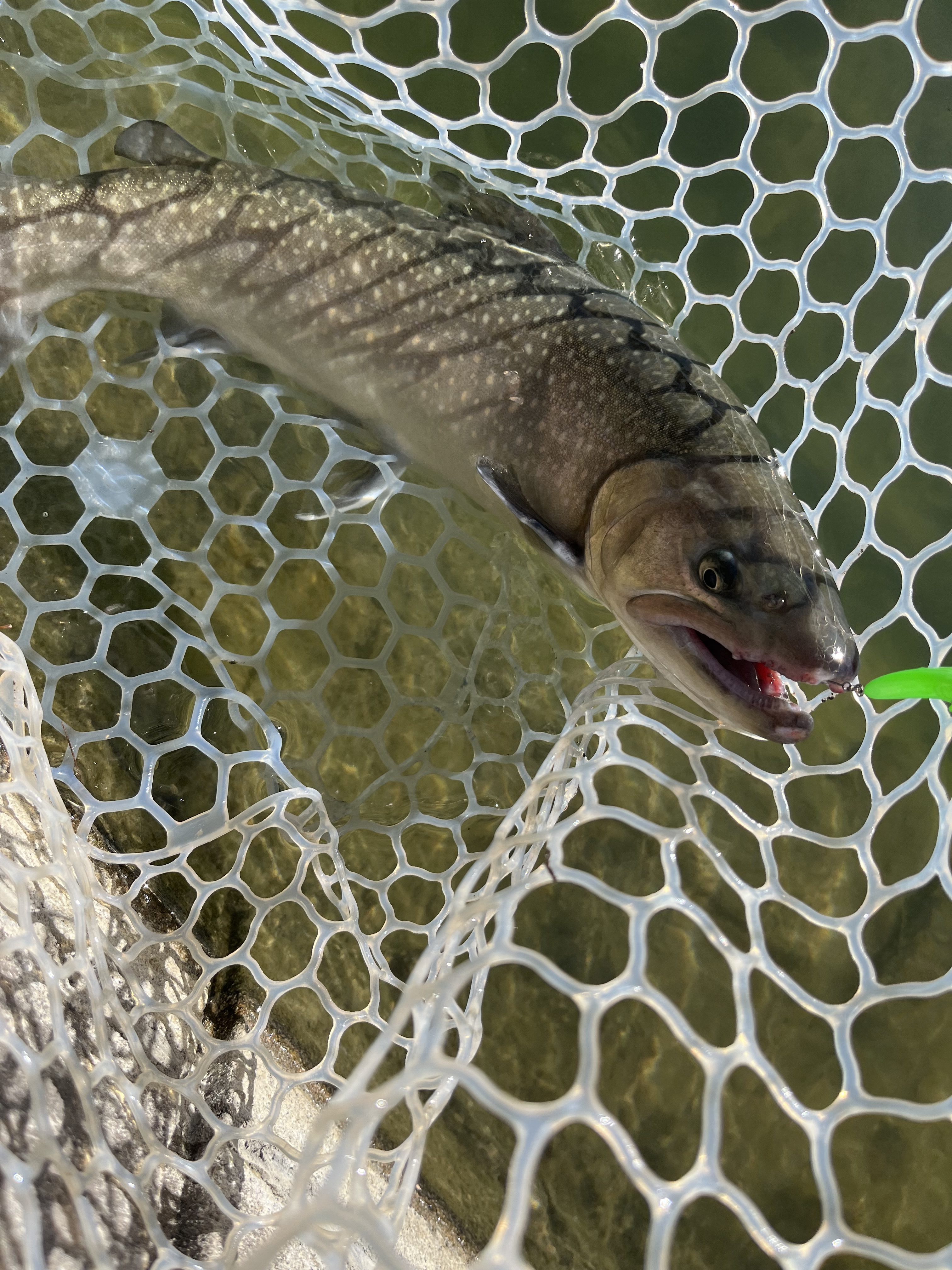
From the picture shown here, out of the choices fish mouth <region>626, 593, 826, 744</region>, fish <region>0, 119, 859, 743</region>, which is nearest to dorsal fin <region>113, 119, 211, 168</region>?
fish <region>0, 119, 859, 743</region>

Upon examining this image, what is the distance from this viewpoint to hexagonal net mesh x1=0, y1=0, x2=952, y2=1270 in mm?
3271

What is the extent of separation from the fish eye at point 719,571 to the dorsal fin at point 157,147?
2137mm

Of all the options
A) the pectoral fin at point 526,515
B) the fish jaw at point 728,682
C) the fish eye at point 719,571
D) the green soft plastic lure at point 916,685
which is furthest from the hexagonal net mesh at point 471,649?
the green soft plastic lure at point 916,685

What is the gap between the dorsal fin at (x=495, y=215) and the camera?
3.18 m

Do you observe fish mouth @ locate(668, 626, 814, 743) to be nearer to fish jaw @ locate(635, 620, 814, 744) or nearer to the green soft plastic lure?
fish jaw @ locate(635, 620, 814, 744)

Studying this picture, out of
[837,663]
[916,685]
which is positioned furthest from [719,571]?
[916,685]

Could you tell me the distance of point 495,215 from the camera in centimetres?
320

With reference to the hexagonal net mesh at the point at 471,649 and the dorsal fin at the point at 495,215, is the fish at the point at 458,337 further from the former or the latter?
the hexagonal net mesh at the point at 471,649

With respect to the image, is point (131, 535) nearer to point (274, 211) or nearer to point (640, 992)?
point (274, 211)

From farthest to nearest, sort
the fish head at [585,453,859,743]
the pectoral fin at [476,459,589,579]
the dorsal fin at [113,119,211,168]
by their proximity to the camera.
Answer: the dorsal fin at [113,119,211,168]
the pectoral fin at [476,459,589,579]
the fish head at [585,453,859,743]

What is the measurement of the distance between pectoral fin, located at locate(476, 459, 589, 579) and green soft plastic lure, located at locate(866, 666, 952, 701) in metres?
0.99

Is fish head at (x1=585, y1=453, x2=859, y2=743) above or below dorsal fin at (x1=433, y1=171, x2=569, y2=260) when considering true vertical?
below

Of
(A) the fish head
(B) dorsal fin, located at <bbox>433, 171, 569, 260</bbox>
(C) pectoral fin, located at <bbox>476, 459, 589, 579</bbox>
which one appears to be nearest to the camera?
(A) the fish head

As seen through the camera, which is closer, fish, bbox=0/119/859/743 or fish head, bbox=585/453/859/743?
fish head, bbox=585/453/859/743
